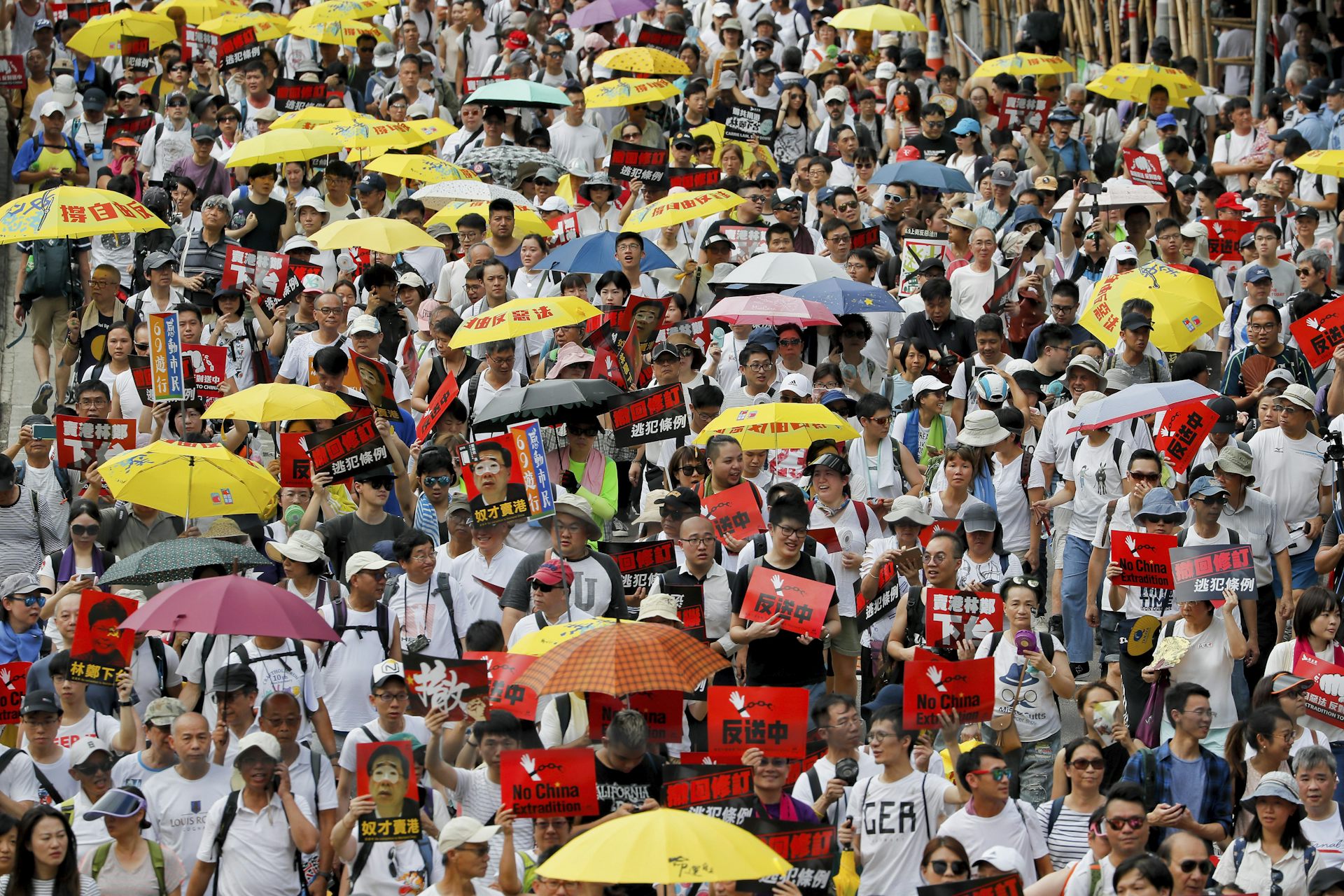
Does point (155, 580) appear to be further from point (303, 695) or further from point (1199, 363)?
point (1199, 363)

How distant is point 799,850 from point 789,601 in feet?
6.80

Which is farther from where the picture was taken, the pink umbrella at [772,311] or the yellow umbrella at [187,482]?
the pink umbrella at [772,311]

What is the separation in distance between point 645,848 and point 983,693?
9.10ft

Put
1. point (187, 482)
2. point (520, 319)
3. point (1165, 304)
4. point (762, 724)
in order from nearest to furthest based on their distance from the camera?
point (762, 724) → point (187, 482) → point (520, 319) → point (1165, 304)

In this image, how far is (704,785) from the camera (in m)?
9.46

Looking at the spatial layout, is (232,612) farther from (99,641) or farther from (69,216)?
(69,216)

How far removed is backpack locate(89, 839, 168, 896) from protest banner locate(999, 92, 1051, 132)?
1251 cm

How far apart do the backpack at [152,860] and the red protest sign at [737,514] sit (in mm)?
3655

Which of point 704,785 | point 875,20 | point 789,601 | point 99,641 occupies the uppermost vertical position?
point 875,20

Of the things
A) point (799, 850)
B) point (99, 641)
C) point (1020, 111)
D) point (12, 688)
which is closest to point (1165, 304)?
point (1020, 111)

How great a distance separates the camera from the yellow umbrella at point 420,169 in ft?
58.4

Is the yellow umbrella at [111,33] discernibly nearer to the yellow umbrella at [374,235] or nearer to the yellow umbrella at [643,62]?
the yellow umbrella at [643,62]

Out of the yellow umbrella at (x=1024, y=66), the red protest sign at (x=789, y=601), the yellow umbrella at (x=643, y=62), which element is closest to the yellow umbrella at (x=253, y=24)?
the yellow umbrella at (x=643, y=62)

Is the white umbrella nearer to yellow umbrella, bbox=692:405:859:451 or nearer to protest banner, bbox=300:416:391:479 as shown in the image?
yellow umbrella, bbox=692:405:859:451
